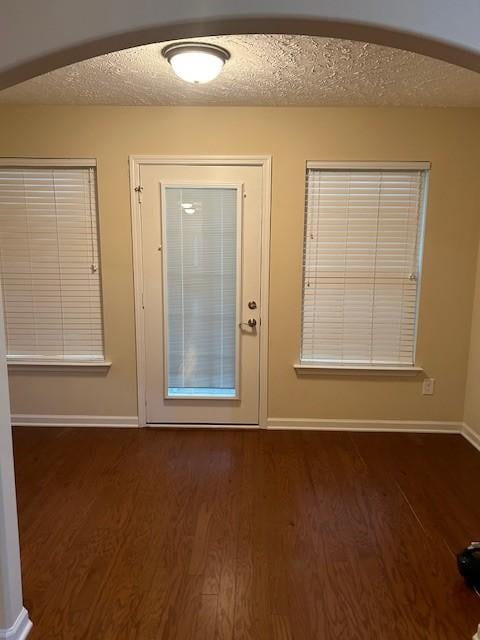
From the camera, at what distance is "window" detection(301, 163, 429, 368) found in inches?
125

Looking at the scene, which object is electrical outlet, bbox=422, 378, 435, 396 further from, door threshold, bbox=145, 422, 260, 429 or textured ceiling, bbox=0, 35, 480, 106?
textured ceiling, bbox=0, 35, 480, 106

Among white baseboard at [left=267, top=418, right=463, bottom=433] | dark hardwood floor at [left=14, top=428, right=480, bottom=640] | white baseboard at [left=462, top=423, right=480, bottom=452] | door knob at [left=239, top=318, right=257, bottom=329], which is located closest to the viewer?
dark hardwood floor at [left=14, top=428, right=480, bottom=640]

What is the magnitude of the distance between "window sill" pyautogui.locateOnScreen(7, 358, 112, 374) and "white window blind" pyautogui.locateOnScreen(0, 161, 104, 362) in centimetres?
3

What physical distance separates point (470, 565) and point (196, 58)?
9.02ft

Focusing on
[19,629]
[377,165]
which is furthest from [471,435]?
[19,629]

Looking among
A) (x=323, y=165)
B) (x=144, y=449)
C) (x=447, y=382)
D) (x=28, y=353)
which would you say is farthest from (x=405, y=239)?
(x=28, y=353)

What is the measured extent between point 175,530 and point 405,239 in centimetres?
260

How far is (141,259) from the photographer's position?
10.7ft

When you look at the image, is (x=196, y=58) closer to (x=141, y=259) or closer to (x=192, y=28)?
(x=192, y=28)

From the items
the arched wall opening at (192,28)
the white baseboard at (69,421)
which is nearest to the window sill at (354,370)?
the white baseboard at (69,421)

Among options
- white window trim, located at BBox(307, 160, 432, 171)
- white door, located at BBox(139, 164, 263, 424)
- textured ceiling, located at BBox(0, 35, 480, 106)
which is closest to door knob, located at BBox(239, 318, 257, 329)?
white door, located at BBox(139, 164, 263, 424)

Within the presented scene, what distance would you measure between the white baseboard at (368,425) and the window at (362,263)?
490 millimetres

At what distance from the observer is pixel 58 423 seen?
3492 mm

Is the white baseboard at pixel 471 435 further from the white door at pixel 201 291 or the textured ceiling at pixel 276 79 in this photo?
the textured ceiling at pixel 276 79
